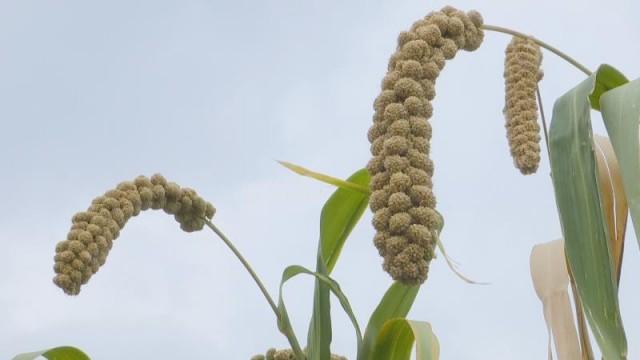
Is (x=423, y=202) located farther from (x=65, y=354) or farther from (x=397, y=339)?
(x=65, y=354)

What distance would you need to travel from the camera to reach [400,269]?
1078mm

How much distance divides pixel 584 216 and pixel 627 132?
132mm

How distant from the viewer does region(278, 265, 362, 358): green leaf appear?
1.86m

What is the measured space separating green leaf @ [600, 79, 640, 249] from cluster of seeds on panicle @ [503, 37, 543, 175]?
11 cm

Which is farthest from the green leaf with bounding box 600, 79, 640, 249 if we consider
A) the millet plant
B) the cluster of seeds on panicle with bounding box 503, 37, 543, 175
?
the cluster of seeds on panicle with bounding box 503, 37, 543, 175

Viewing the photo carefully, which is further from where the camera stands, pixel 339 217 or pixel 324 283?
pixel 339 217

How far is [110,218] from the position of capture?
5.70 feet

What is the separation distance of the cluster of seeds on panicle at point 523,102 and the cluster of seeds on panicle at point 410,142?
145 mm

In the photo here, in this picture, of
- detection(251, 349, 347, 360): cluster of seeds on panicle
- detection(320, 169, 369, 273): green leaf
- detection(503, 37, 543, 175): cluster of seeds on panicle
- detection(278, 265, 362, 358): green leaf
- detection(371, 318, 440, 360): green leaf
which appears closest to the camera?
detection(503, 37, 543, 175): cluster of seeds on panicle

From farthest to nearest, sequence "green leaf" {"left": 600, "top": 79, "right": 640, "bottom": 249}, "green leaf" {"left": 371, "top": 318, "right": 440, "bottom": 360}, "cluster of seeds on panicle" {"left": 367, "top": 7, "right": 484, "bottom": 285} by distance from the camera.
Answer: "green leaf" {"left": 371, "top": 318, "right": 440, "bottom": 360}, "green leaf" {"left": 600, "top": 79, "right": 640, "bottom": 249}, "cluster of seeds on panicle" {"left": 367, "top": 7, "right": 484, "bottom": 285}

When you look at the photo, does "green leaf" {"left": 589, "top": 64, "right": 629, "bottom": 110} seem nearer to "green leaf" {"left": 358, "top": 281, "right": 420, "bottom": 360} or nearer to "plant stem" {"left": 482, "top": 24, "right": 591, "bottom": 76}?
"plant stem" {"left": 482, "top": 24, "right": 591, "bottom": 76}

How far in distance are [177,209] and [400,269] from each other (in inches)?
39.5

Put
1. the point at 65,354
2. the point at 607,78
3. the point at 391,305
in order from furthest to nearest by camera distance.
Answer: the point at 391,305, the point at 65,354, the point at 607,78

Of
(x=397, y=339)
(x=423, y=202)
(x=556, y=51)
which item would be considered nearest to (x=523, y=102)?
(x=556, y=51)
